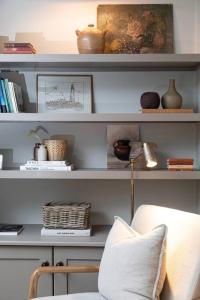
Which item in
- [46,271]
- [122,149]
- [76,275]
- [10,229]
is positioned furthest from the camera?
[122,149]

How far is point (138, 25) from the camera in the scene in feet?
8.97

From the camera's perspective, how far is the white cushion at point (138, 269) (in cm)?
176

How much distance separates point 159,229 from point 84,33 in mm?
1345

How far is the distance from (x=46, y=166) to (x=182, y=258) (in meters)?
1.11

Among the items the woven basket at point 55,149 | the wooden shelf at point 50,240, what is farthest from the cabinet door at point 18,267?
the woven basket at point 55,149

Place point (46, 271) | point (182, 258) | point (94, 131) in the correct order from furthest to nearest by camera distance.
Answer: point (94, 131), point (46, 271), point (182, 258)

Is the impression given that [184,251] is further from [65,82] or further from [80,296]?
[65,82]

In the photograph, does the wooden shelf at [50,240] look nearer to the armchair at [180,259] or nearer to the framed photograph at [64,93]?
the armchair at [180,259]

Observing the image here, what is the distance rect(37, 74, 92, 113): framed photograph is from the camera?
278 centimetres

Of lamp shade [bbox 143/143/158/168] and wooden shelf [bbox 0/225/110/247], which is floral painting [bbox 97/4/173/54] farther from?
wooden shelf [bbox 0/225/110/247]

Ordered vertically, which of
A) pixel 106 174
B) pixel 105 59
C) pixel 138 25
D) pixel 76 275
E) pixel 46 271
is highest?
pixel 138 25

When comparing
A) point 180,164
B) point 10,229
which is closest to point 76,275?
point 10,229

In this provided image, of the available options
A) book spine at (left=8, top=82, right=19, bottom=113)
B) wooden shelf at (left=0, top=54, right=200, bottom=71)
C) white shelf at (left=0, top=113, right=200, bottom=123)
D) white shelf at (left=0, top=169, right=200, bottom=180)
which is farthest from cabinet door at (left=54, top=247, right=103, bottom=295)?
wooden shelf at (left=0, top=54, right=200, bottom=71)

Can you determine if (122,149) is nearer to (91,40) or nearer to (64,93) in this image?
(64,93)
